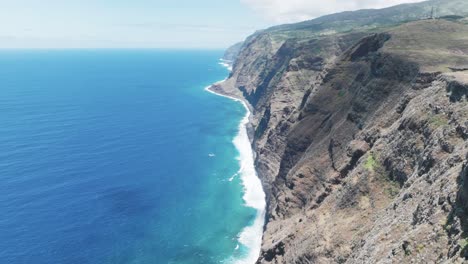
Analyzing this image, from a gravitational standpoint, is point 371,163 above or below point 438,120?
below

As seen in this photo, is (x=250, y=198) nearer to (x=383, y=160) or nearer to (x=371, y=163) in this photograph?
(x=371, y=163)

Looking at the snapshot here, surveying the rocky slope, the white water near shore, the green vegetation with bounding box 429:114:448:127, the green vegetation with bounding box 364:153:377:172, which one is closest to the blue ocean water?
the white water near shore

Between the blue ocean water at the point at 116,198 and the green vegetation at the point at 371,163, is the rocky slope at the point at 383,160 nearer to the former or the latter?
the green vegetation at the point at 371,163

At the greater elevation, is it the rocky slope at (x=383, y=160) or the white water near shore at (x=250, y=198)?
the rocky slope at (x=383, y=160)

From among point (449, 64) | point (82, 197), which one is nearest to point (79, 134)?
point (82, 197)

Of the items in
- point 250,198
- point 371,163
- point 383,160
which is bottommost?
point 250,198

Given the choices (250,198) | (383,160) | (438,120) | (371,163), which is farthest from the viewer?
(250,198)

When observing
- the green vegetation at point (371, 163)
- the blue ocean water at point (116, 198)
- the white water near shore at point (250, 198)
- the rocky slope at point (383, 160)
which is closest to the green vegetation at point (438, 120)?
the rocky slope at point (383, 160)

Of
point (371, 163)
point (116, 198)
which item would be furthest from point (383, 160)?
point (116, 198)

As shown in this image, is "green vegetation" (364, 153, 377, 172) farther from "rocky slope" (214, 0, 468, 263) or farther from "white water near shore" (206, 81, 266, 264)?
"white water near shore" (206, 81, 266, 264)
